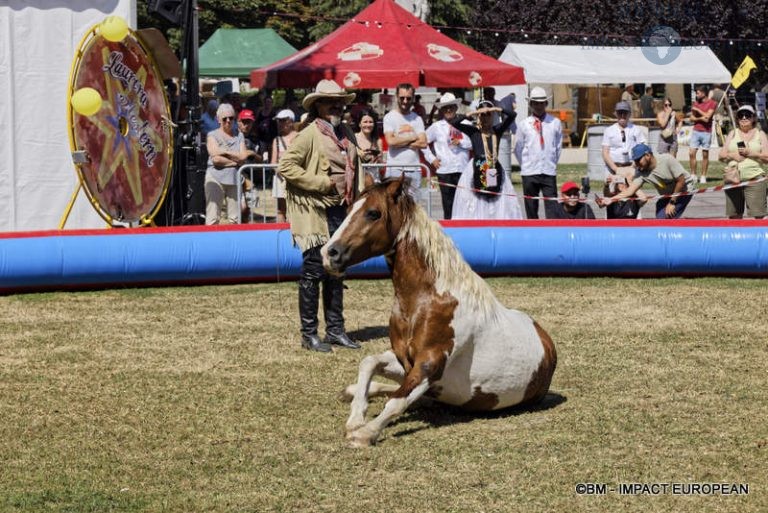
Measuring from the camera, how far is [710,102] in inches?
1089

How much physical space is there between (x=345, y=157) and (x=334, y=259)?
99.7 inches

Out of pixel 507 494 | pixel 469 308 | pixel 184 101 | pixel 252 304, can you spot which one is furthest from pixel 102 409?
pixel 184 101

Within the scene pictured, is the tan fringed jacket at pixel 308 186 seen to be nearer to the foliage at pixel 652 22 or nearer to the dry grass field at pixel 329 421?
the dry grass field at pixel 329 421

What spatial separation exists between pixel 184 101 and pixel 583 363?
10.8m

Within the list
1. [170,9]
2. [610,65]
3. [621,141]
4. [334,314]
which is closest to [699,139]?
[621,141]

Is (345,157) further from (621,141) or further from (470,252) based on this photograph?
(621,141)

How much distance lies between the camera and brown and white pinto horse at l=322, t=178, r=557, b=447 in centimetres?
773

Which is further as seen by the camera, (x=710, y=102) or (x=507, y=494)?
(x=710, y=102)

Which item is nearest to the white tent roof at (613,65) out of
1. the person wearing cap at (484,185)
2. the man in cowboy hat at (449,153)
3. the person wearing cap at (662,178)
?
the man in cowboy hat at (449,153)

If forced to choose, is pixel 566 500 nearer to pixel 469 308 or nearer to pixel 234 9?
pixel 469 308

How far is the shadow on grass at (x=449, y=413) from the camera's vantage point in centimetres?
806

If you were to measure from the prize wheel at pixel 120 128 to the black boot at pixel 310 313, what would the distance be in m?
5.16

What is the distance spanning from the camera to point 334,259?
25.5 ft

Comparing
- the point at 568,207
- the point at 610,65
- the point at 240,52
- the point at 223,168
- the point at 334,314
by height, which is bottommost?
the point at 334,314
